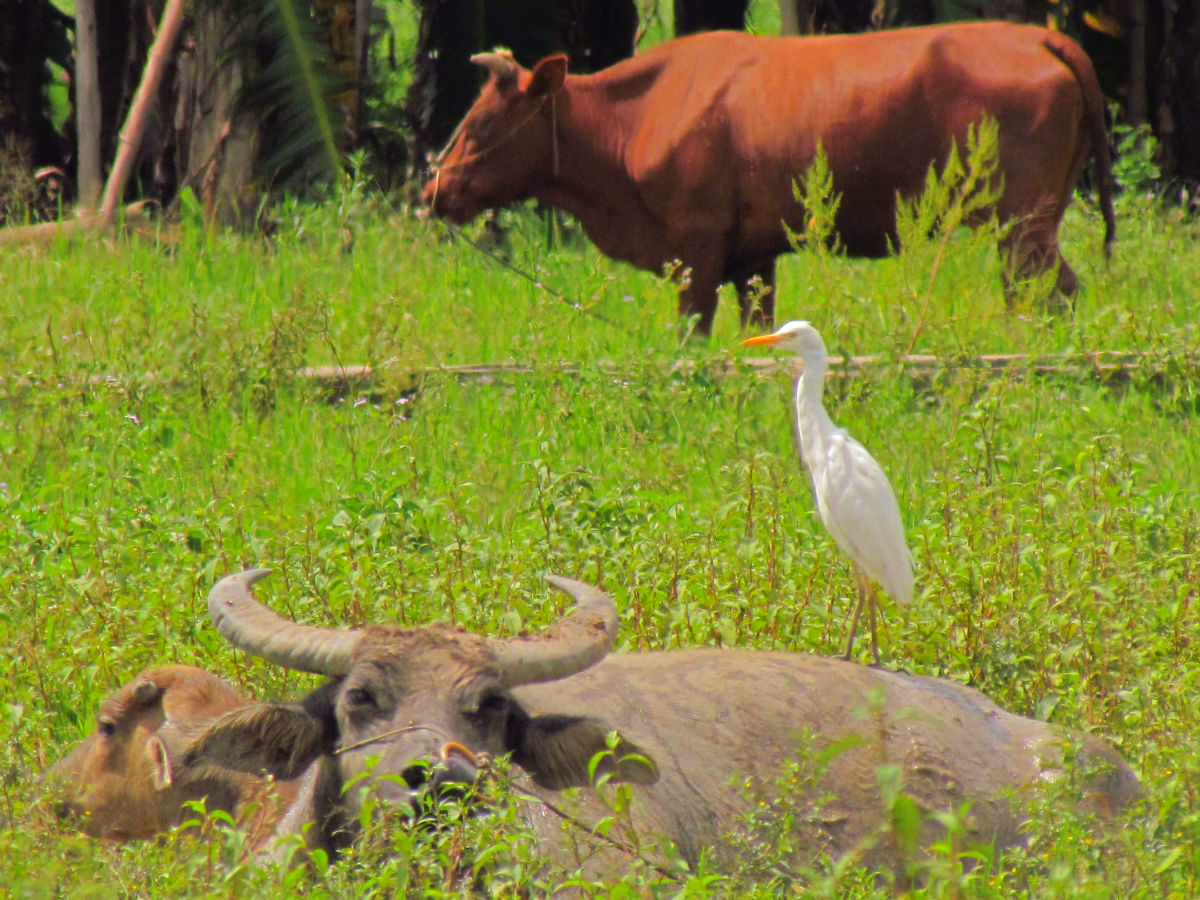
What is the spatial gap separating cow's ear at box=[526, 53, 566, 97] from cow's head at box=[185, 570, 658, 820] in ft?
19.3

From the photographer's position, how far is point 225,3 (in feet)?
36.5

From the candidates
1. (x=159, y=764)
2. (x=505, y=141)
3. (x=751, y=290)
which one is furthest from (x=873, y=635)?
(x=505, y=141)

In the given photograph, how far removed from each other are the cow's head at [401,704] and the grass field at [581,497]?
0.88ft

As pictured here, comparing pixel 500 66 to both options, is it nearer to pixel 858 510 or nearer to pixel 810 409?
pixel 810 409

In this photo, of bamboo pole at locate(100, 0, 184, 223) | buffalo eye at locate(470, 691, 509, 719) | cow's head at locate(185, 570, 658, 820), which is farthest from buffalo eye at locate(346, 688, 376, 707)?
bamboo pole at locate(100, 0, 184, 223)

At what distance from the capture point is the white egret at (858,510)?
4.84 meters

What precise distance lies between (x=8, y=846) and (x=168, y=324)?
5.38 metres

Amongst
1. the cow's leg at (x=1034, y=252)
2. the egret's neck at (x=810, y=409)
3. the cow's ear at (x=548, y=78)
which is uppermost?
the cow's ear at (x=548, y=78)

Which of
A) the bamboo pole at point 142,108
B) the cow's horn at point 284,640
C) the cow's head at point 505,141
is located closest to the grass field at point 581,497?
the cow's horn at point 284,640

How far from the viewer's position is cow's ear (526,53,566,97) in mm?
9258

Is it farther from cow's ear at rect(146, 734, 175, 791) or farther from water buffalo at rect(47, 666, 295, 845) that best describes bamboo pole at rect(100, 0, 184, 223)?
cow's ear at rect(146, 734, 175, 791)

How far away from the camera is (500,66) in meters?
9.30

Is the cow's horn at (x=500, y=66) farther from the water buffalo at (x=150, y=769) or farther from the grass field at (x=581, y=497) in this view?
the water buffalo at (x=150, y=769)

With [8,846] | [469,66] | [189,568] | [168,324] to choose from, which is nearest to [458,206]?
[168,324]
